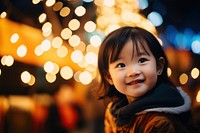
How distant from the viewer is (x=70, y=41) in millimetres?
3076

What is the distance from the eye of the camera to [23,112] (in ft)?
12.2

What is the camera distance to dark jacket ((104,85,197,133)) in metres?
1.25

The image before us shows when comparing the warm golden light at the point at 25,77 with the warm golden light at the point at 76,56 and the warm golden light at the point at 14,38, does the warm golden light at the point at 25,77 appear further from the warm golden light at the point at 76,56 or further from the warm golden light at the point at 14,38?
the warm golden light at the point at 76,56

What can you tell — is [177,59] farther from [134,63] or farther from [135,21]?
[134,63]

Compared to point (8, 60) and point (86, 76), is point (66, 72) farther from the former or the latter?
point (8, 60)

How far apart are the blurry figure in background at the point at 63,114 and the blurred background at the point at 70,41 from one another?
0.82 ft

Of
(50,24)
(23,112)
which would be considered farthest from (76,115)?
(50,24)

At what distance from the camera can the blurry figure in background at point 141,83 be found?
51.8 inches

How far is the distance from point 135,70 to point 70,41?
181 cm

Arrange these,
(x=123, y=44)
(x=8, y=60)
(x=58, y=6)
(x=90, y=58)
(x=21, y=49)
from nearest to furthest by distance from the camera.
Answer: (x=123, y=44) < (x=8, y=60) < (x=58, y=6) < (x=21, y=49) < (x=90, y=58)

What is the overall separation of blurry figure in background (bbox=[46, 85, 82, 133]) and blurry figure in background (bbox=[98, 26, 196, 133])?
2.81m

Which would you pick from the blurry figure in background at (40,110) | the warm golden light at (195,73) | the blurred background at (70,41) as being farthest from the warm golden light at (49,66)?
the warm golden light at (195,73)

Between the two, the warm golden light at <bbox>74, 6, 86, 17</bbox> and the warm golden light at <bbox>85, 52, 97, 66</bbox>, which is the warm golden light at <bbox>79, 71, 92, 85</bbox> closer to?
the warm golden light at <bbox>85, 52, 97, 66</bbox>

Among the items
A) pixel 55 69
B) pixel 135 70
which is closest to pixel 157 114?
pixel 135 70
